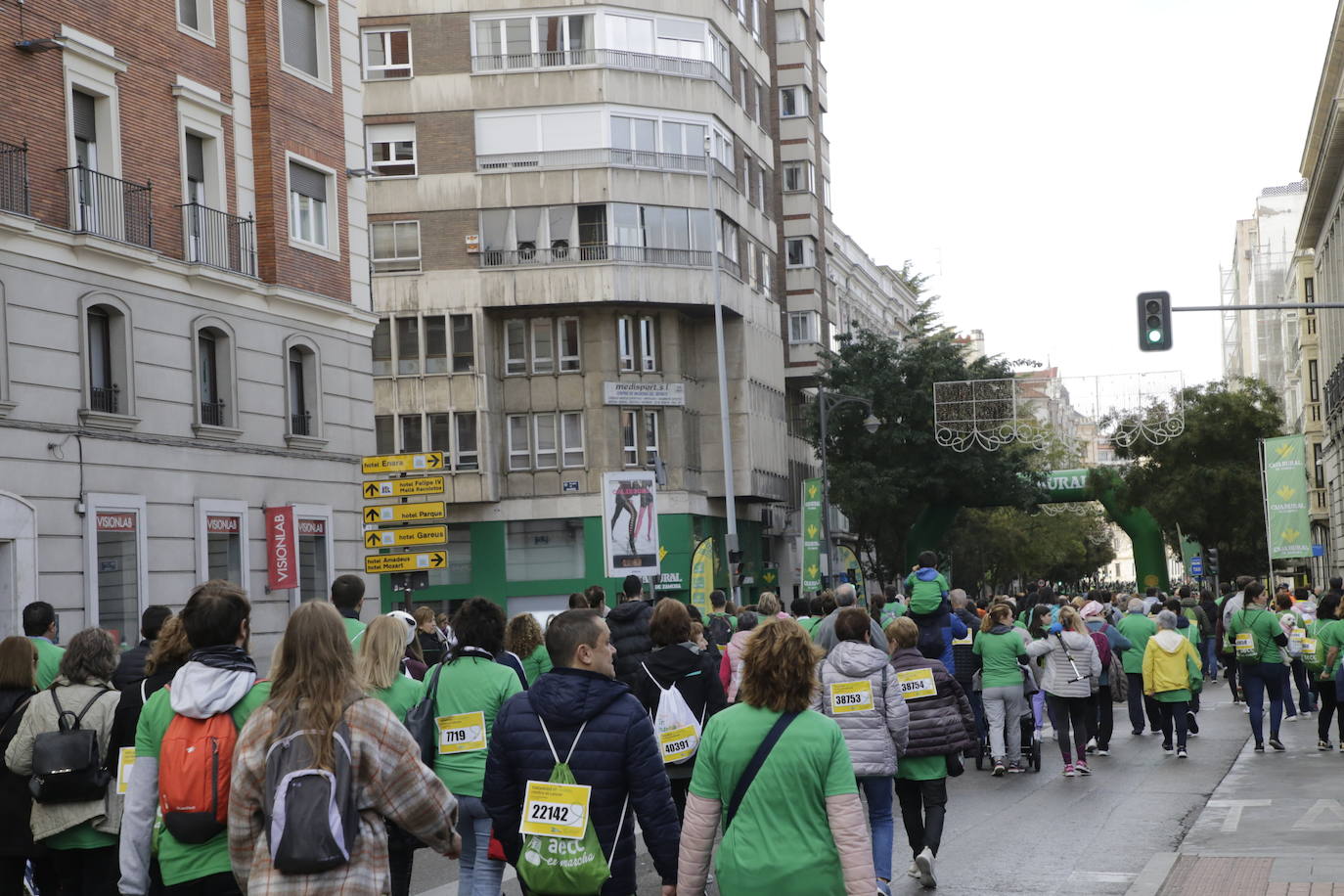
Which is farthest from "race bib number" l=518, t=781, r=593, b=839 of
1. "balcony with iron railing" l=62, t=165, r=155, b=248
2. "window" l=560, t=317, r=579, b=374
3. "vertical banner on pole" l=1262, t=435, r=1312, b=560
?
"window" l=560, t=317, r=579, b=374

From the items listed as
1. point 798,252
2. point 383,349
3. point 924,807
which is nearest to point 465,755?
point 924,807

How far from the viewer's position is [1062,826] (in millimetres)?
14266

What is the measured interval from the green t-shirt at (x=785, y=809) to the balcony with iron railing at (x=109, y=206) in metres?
18.9

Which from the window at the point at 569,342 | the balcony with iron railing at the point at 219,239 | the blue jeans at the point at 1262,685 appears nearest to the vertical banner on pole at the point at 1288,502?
the blue jeans at the point at 1262,685

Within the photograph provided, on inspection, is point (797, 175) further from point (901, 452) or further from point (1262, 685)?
point (1262, 685)

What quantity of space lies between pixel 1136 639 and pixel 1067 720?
421cm

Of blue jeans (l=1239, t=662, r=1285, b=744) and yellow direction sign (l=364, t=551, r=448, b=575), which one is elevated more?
yellow direction sign (l=364, t=551, r=448, b=575)

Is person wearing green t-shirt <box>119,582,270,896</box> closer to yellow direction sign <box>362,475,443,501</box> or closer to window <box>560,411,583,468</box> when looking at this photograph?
yellow direction sign <box>362,475,443,501</box>

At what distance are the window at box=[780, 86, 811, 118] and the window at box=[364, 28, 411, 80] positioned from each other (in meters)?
18.9

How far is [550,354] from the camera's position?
163ft

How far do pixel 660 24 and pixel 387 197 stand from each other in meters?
8.99

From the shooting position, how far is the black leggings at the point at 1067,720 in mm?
18141

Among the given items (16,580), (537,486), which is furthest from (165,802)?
(537,486)

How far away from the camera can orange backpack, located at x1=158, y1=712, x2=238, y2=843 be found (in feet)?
19.2
